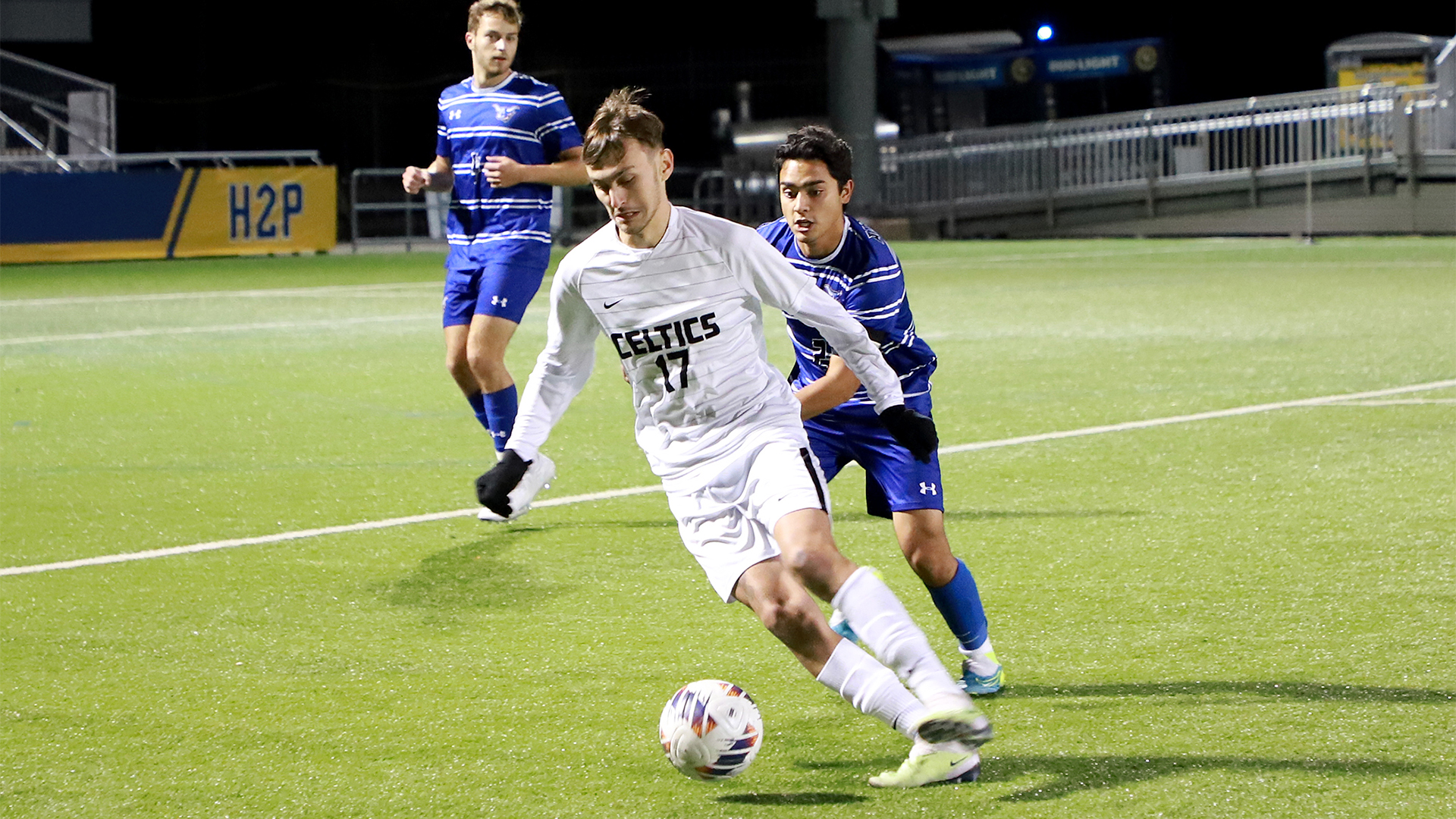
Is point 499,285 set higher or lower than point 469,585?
higher

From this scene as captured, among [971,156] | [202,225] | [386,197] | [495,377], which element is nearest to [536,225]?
[495,377]

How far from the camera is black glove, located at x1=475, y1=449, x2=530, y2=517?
12.8 feet

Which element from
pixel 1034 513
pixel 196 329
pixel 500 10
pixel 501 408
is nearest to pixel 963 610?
pixel 1034 513

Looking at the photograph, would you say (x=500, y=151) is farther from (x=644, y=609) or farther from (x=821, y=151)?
(x=821, y=151)

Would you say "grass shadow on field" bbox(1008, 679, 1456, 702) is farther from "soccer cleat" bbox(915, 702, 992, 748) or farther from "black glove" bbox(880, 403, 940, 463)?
"soccer cleat" bbox(915, 702, 992, 748)

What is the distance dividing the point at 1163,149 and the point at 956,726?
2631 cm

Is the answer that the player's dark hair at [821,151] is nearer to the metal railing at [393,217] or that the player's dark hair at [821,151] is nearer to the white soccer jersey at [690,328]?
the white soccer jersey at [690,328]

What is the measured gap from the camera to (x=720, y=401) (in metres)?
4.06

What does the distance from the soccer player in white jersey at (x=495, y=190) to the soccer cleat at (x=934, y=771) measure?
374 cm

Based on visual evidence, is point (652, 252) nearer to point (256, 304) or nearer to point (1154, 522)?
point (1154, 522)

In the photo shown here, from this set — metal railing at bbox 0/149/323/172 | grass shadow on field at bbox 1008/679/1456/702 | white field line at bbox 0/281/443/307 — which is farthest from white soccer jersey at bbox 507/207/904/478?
metal railing at bbox 0/149/323/172

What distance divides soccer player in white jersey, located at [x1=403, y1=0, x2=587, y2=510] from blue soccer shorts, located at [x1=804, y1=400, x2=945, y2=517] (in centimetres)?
265

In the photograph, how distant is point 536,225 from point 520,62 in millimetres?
31000

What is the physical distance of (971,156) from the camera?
30094 millimetres
